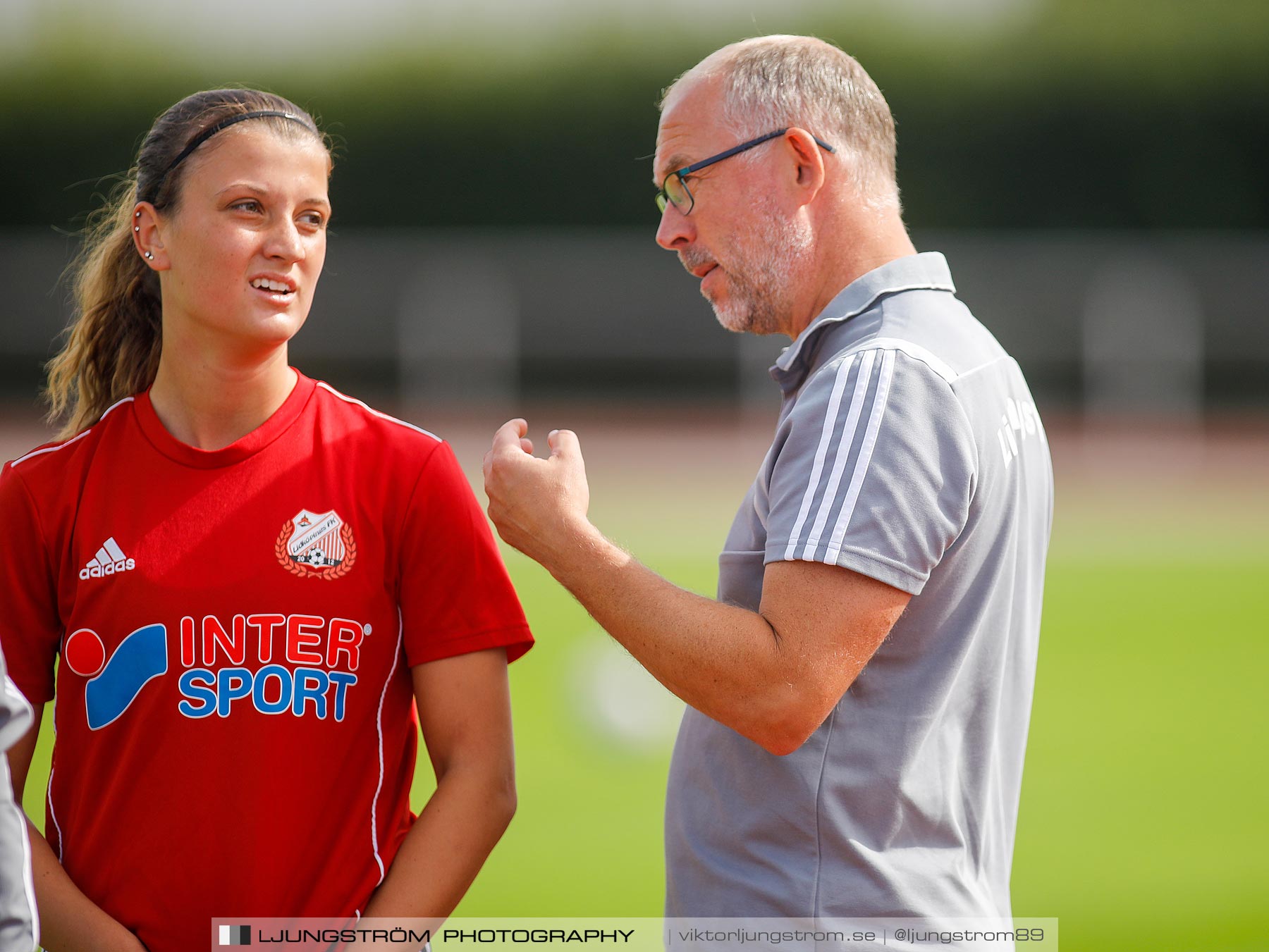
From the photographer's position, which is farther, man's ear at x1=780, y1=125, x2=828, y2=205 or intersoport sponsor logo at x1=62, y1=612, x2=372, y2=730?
man's ear at x1=780, y1=125, x2=828, y2=205

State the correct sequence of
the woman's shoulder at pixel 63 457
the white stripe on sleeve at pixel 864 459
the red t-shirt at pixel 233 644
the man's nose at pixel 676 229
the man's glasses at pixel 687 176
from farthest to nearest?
the man's nose at pixel 676 229 < the man's glasses at pixel 687 176 < the woman's shoulder at pixel 63 457 < the red t-shirt at pixel 233 644 < the white stripe on sleeve at pixel 864 459

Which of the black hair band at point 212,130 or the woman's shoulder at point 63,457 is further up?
the black hair band at point 212,130

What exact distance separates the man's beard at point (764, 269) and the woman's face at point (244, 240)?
2.49ft

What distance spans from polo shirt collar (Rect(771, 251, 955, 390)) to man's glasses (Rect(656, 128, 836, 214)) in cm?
27

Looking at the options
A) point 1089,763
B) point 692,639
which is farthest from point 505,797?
point 1089,763

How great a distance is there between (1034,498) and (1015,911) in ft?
10.4

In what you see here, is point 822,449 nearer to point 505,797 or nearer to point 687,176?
point 687,176

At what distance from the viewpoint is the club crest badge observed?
2.35 meters

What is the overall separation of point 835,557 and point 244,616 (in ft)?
3.37

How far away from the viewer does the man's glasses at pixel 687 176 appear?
2506 mm

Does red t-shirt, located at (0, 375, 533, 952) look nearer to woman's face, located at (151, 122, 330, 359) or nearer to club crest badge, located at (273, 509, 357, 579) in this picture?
club crest badge, located at (273, 509, 357, 579)

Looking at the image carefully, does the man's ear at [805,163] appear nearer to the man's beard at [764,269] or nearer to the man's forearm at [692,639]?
the man's beard at [764,269]

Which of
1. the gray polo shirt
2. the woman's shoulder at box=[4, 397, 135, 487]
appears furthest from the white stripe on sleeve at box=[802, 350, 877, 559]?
the woman's shoulder at box=[4, 397, 135, 487]

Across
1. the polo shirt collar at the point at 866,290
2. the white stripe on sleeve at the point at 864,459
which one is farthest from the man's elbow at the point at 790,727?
the polo shirt collar at the point at 866,290
